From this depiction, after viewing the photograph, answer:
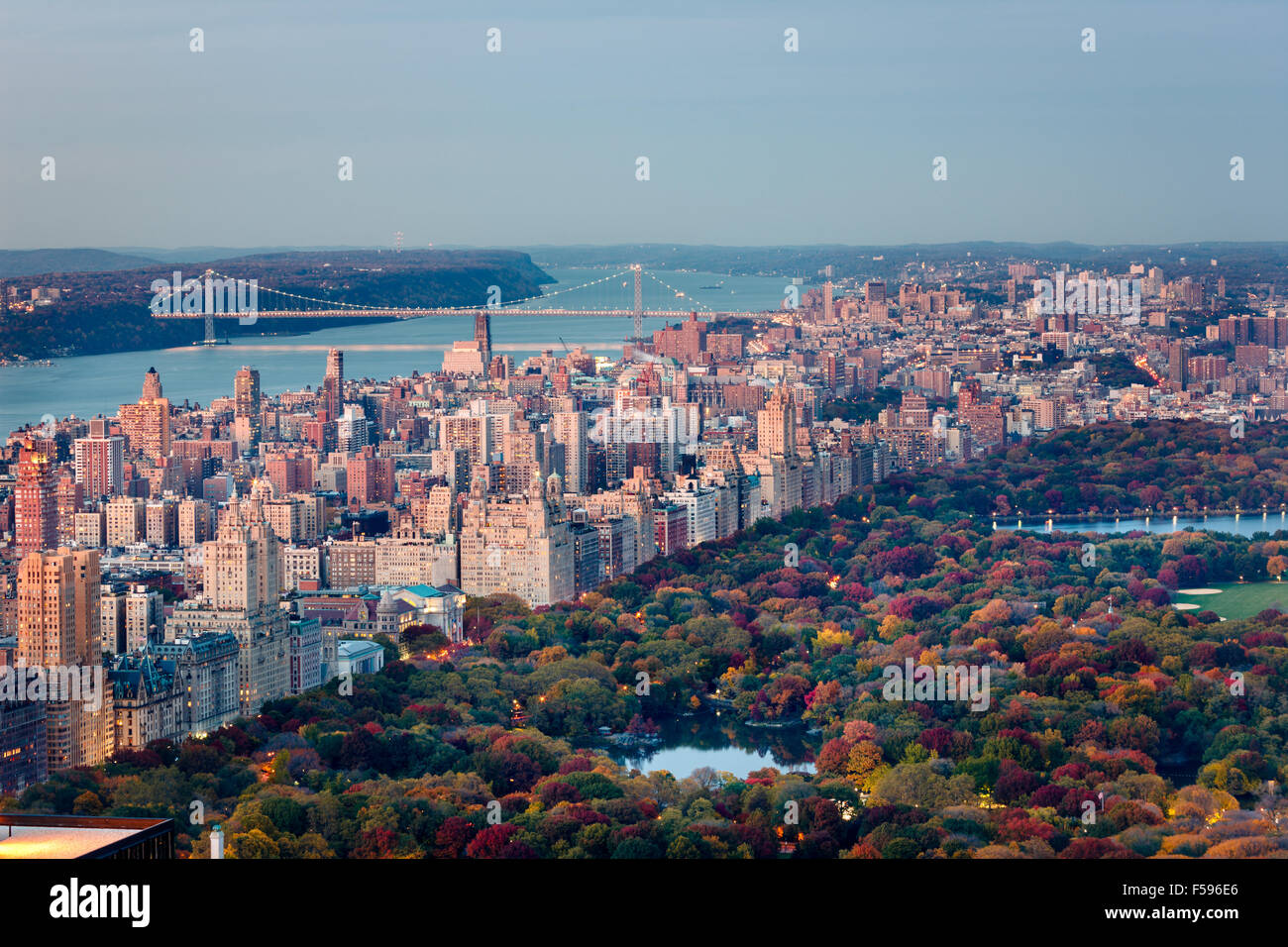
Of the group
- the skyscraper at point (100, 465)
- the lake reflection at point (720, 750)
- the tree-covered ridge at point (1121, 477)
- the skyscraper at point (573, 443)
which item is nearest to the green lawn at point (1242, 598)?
the tree-covered ridge at point (1121, 477)

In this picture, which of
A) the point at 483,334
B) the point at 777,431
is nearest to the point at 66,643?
the point at 777,431

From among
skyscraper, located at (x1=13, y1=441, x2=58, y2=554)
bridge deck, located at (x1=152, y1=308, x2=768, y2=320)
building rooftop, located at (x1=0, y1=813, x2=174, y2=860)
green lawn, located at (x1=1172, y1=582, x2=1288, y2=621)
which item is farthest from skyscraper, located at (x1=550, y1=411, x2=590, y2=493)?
building rooftop, located at (x1=0, y1=813, x2=174, y2=860)

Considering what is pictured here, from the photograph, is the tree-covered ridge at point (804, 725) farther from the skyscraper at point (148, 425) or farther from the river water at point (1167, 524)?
the skyscraper at point (148, 425)

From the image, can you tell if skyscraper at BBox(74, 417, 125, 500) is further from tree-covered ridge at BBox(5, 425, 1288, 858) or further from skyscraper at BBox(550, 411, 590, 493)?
tree-covered ridge at BBox(5, 425, 1288, 858)

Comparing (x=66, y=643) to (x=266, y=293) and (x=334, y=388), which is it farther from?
(x=266, y=293)

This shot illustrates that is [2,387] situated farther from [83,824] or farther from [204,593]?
[83,824]

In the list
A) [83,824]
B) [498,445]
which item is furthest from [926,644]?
[498,445]
